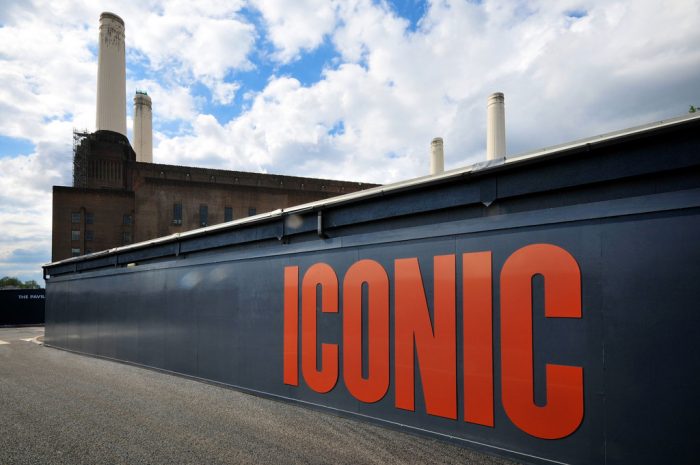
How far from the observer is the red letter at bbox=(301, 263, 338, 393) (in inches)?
363

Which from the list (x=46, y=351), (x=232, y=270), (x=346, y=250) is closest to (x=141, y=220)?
(x=46, y=351)

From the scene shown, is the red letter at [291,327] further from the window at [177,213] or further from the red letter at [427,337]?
the window at [177,213]

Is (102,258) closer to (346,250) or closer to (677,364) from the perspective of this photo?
(346,250)

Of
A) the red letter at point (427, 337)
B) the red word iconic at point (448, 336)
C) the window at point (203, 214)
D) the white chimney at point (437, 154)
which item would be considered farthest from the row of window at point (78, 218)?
the red letter at point (427, 337)

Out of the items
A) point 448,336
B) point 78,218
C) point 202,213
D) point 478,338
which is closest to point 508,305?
point 478,338

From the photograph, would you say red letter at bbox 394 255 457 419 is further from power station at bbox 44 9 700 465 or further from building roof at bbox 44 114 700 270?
building roof at bbox 44 114 700 270

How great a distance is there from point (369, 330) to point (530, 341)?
3050 mm

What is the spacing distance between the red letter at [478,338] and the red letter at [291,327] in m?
4.16

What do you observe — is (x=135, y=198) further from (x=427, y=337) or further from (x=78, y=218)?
(x=427, y=337)

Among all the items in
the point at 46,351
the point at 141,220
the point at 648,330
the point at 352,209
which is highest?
the point at 141,220

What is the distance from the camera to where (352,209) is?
359 inches

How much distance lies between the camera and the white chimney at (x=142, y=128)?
7938 centimetres

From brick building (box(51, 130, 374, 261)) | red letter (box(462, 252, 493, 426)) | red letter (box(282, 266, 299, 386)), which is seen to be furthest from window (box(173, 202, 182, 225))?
red letter (box(462, 252, 493, 426))

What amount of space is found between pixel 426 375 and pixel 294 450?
7.91 feet
